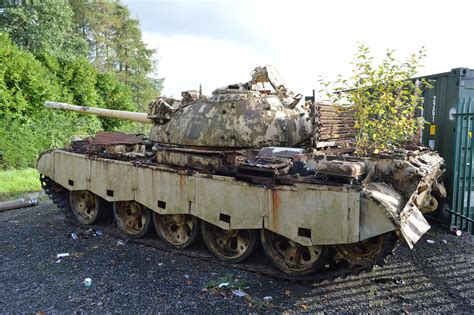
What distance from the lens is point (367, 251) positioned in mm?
4910

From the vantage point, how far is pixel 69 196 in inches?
360

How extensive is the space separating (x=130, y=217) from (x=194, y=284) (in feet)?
9.23

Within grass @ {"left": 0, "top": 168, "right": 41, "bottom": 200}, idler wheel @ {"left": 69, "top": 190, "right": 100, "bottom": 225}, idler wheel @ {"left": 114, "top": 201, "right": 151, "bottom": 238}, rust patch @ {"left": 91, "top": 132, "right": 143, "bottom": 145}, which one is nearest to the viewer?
idler wheel @ {"left": 114, "top": 201, "right": 151, "bottom": 238}

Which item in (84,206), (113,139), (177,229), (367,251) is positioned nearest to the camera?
(367,251)

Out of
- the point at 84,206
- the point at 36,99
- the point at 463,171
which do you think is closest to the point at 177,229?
the point at 84,206

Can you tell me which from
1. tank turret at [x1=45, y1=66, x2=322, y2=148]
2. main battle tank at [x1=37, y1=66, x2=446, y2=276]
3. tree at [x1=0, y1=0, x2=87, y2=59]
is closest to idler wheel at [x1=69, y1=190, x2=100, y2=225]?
main battle tank at [x1=37, y1=66, x2=446, y2=276]

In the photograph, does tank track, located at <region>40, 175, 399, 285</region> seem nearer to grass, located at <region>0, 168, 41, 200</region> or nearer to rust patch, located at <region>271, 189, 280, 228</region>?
rust patch, located at <region>271, 189, 280, 228</region>

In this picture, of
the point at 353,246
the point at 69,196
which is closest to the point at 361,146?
the point at 353,246

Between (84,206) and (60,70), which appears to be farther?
(60,70)

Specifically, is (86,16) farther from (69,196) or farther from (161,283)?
(161,283)

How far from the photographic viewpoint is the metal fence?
297 inches

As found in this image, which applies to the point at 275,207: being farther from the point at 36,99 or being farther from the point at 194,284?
the point at 36,99

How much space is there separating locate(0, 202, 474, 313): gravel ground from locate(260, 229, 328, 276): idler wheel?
0.21 meters

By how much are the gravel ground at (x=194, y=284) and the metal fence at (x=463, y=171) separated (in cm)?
73
